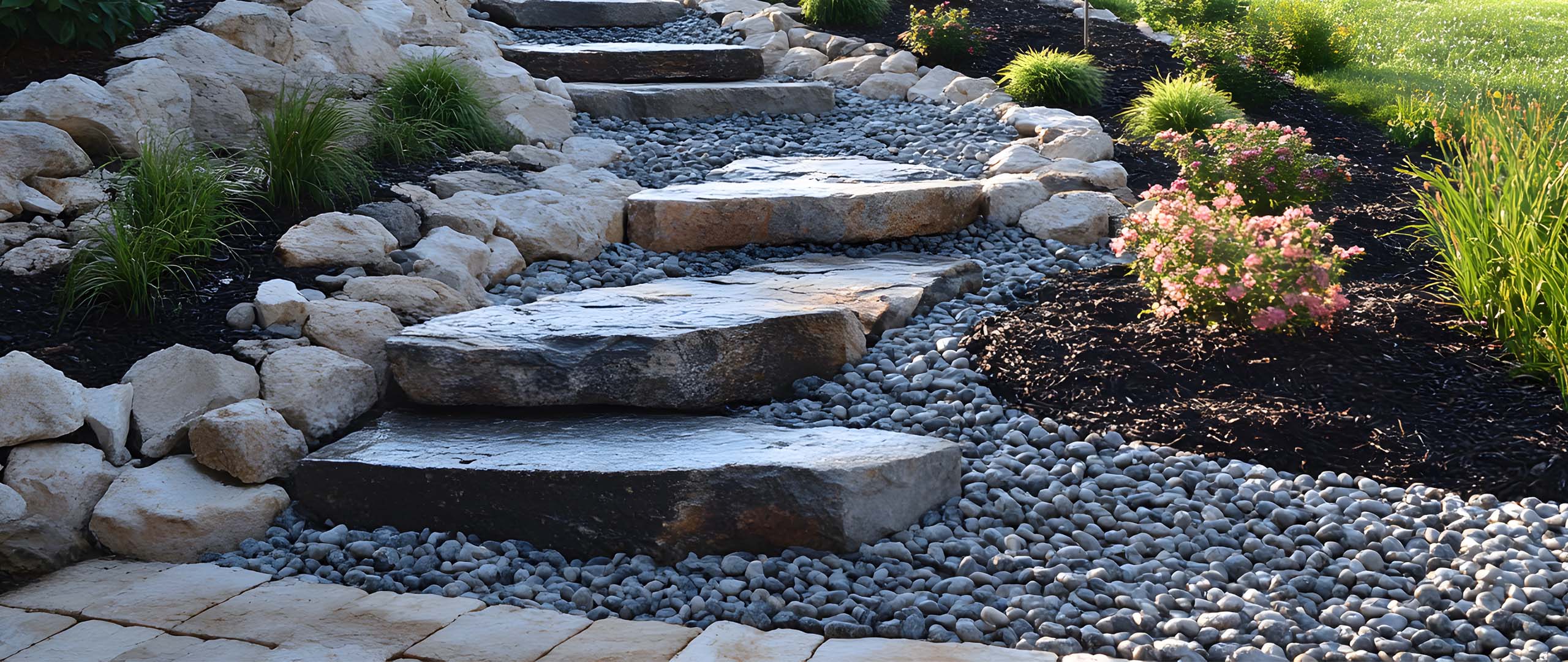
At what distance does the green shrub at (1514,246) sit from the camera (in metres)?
3.15

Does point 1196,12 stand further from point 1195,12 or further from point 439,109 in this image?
point 439,109

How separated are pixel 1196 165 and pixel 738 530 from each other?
323 centimetres

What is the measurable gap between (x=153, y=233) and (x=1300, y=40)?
7.49 meters

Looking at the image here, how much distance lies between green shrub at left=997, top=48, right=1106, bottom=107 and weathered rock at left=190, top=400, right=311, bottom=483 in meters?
5.04

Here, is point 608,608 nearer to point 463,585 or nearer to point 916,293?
point 463,585

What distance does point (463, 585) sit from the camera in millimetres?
2553

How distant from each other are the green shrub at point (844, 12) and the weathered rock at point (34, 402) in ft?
21.1

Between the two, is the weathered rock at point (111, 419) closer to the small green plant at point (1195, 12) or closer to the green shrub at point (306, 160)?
the green shrub at point (306, 160)

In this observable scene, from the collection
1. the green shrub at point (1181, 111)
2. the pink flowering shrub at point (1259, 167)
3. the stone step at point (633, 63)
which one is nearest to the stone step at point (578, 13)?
the stone step at point (633, 63)

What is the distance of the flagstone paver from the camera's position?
2.21 meters

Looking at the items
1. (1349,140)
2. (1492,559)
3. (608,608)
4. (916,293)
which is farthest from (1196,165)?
(608,608)

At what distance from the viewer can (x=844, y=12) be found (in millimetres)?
8352

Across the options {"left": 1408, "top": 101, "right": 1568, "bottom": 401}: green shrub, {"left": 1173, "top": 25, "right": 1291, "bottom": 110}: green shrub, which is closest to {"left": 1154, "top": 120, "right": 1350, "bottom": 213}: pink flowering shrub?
{"left": 1408, "top": 101, "right": 1568, "bottom": 401}: green shrub

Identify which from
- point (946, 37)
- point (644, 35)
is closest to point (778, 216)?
point (946, 37)
